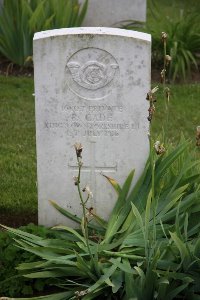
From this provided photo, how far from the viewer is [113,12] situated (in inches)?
404

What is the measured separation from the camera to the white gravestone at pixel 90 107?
5074mm

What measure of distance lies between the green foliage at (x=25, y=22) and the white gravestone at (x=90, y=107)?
158 inches

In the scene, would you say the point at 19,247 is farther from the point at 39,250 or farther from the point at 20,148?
the point at 20,148

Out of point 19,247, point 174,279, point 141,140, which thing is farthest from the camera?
point 141,140

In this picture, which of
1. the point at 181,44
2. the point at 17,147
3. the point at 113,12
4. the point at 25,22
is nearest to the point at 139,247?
the point at 17,147

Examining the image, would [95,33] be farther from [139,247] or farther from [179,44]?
[179,44]

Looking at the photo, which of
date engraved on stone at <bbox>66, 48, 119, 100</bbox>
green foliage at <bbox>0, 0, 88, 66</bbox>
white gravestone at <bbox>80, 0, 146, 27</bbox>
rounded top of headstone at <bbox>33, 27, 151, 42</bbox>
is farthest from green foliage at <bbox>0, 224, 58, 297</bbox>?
white gravestone at <bbox>80, 0, 146, 27</bbox>

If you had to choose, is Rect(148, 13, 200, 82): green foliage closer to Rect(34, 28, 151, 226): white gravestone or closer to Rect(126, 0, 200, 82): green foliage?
Rect(126, 0, 200, 82): green foliage

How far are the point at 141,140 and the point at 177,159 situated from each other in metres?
0.36

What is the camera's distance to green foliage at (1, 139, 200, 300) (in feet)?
14.9

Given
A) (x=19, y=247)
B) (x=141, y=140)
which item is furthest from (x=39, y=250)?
(x=141, y=140)

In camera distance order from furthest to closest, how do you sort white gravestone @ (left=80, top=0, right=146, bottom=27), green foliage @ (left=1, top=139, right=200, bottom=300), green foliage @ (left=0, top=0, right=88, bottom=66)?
white gravestone @ (left=80, top=0, right=146, bottom=27), green foliage @ (left=0, top=0, right=88, bottom=66), green foliage @ (left=1, top=139, right=200, bottom=300)

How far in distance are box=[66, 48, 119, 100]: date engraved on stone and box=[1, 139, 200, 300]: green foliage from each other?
0.57 meters

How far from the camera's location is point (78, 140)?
5258 mm
